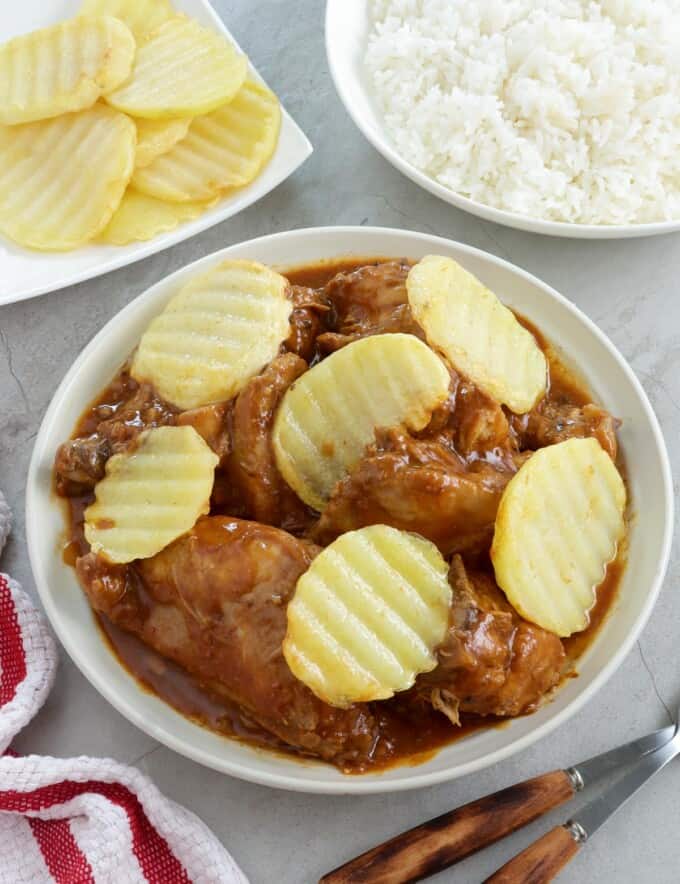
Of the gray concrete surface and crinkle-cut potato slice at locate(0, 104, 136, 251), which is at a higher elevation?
crinkle-cut potato slice at locate(0, 104, 136, 251)

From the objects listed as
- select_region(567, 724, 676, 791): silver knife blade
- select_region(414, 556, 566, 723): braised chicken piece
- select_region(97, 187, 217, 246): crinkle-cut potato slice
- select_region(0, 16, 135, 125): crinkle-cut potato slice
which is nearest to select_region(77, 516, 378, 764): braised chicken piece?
select_region(414, 556, 566, 723): braised chicken piece

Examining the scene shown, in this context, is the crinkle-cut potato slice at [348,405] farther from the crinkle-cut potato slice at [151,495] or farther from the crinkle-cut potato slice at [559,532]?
the crinkle-cut potato slice at [559,532]

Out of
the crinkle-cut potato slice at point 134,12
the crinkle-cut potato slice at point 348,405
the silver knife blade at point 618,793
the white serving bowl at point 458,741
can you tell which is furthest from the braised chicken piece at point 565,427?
the crinkle-cut potato slice at point 134,12

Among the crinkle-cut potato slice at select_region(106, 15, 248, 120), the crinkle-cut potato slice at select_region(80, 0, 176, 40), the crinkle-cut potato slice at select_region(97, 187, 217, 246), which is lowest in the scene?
the crinkle-cut potato slice at select_region(97, 187, 217, 246)

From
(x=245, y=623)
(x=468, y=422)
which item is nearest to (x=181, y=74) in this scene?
(x=468, y=422)

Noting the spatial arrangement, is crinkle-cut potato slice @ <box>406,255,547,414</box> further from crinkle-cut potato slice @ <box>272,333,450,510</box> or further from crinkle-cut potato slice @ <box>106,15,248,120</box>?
crinkle-cut potato slice @ <box>106,15,248,120</box>

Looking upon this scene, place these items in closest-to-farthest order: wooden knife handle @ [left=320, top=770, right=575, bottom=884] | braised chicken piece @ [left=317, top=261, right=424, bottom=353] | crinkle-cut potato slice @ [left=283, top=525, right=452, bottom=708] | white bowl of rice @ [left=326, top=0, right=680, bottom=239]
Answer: crinkle-cut potato slice @ [left=283, top=525, right=452, bottom=708]
wooden knife handle @ [left=320, top=770, right=575, bottom=884]
braised chicken piece @ [left=317, top=261, right=424, bottom=353]
white bowl of rice @ [left=326, top=0, right=680, bottom=239]

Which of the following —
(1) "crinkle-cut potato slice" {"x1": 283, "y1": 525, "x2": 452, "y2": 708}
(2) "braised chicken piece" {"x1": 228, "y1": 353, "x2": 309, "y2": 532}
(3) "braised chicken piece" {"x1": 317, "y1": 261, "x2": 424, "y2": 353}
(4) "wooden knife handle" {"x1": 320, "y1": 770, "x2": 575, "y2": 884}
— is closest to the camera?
(1) "crinkle-cut potato slice" {"x1": 283, "y1": 525, "x2": 452, "y2": 708}

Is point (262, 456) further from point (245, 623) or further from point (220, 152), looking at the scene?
point (220, 152)
